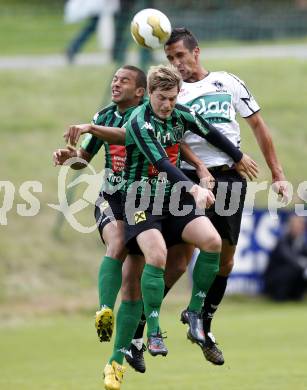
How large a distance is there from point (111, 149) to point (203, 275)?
1.28 m

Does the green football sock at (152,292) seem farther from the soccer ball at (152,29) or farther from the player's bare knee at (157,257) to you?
the soccer ball at (152,29)

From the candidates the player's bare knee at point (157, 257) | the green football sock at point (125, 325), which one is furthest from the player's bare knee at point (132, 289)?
the player's bare knee at point (157, 257)

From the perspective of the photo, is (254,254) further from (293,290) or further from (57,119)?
(57,119)

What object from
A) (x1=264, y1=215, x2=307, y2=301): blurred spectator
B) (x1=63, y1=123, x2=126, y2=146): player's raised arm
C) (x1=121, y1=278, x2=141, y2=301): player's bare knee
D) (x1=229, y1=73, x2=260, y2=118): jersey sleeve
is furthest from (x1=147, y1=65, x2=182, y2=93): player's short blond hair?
(x1=264, y1=215, x2=307, y2=301): blurred spectator

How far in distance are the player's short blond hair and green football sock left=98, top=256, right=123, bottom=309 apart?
140 cm

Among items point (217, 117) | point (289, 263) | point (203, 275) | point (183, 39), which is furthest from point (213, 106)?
point (289, 263)

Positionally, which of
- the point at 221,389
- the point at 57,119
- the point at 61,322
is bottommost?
the point at 61,322

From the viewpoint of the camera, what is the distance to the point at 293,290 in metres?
17.9

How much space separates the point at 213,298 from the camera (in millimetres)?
9602

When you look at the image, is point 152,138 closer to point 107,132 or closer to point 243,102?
point 107,132

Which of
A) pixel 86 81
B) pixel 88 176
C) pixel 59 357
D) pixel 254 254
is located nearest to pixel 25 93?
pixel 86 81

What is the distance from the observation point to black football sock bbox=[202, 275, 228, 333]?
9.55 metres

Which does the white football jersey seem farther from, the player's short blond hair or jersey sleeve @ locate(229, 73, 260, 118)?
the player's short blond hair

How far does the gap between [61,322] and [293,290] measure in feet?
12.9
